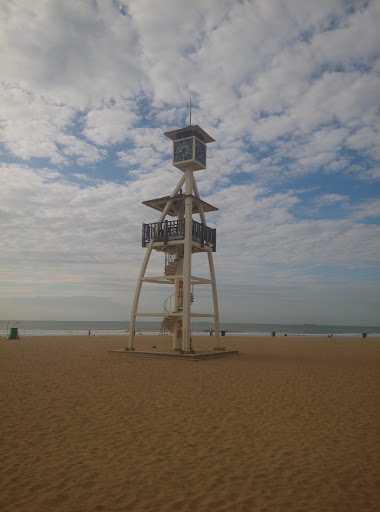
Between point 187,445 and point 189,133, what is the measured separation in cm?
2017

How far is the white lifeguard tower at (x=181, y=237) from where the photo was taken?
22.3 m

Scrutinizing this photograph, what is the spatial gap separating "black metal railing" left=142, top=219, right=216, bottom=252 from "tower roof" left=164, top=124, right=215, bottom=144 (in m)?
5.72

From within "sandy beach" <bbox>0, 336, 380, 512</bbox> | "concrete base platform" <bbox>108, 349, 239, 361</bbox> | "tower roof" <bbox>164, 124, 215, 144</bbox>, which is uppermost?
"tower roof" <bbox>164, 124, 215, 144</bbox>

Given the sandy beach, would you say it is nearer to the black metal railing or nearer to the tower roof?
the black metal railing

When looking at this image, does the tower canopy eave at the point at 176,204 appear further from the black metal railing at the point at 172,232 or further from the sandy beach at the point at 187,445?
the sandy beach at the point at 187,445

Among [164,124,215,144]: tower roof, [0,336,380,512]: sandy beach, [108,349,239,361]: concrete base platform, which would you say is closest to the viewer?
[0,336,380,512]: sandy beach

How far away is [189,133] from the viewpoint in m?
23.8

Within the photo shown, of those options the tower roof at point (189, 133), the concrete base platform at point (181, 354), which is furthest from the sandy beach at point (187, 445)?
the tower roof at point (189, 133)

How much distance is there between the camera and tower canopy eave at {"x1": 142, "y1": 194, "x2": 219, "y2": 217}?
23795 mm

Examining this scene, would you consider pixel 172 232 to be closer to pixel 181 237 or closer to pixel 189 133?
pixel 181 237

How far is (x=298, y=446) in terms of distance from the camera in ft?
24.6

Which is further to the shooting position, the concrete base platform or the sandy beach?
the concrete base platform

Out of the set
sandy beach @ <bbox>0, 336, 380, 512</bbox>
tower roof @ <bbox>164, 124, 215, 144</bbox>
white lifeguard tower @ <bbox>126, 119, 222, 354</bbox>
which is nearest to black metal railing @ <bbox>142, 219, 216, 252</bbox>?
white lifeguard tower @ <bbox>126, 119, 222, 354</bbox>

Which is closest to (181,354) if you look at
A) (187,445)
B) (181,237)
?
(181,237)
